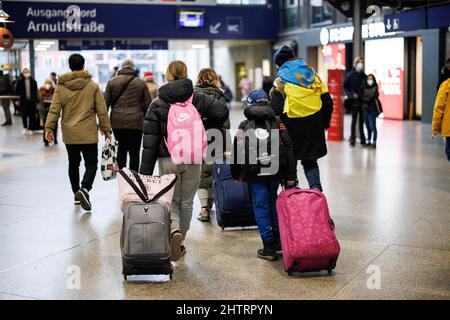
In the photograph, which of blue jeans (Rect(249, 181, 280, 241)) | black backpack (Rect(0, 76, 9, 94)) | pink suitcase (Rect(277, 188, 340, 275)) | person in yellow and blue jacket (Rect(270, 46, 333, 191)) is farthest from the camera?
black backpack (Rect(0, 76, 9, 94))

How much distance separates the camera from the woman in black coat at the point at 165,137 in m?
5.45

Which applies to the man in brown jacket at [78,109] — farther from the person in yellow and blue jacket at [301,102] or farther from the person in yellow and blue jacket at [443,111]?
the person in yellow and blue jacket at [443,111]

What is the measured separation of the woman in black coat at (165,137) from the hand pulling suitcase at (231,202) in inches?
33.3

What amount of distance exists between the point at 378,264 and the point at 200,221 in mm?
2302

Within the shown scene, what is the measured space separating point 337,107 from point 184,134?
10.3m

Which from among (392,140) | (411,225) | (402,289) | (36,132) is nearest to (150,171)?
(402,289)

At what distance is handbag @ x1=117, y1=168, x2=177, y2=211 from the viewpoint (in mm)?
5199

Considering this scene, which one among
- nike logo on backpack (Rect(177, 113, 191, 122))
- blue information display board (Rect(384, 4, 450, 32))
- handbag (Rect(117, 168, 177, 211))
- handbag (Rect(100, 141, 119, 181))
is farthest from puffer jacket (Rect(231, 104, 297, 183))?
blue information display board (Rect(384, 4, 450, 32))

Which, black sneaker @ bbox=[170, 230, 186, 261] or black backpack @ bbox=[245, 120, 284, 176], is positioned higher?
black backpack @ bbox=[245, 120, 284, 176]

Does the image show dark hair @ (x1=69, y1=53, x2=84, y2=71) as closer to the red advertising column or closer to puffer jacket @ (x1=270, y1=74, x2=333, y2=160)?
puffer jacket @ (x1=270, y1=74, x2=333, y2=160)

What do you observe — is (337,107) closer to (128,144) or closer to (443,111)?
(443,111)

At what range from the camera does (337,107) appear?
15.3 m

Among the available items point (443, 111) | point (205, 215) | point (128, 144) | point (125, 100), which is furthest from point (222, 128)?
point (443, 111)

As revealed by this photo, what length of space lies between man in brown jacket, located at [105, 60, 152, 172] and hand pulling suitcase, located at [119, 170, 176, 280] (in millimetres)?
3424
